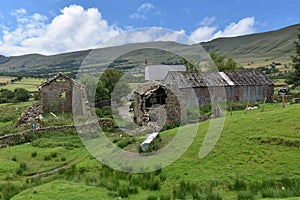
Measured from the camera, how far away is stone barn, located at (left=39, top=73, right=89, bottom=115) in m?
37.1

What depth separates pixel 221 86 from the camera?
46.0 metres

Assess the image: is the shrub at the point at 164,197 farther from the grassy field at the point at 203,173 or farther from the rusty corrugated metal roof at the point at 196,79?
the rusty corrugated metal roof at the point at 196,79

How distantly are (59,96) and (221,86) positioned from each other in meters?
24.5

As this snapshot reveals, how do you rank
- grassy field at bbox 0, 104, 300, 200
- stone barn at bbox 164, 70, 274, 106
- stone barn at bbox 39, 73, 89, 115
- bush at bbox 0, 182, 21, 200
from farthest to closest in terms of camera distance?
stone barn at bbox 164, 70, 274, 106
stone barn at bbox 39, 73, 89, 115
bush at bbox 0, 182, 21, 200
grassy field at bbox 0, 104, 300, 200

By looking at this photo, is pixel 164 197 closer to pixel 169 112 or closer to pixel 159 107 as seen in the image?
pixel 169 112

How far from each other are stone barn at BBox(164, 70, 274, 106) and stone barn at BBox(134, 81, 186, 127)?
8805 mm

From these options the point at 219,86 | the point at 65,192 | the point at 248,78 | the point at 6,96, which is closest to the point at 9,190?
the point at 65,192

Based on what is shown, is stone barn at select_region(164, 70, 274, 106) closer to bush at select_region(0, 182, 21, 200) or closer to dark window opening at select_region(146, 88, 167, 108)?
dark window opening at select_region(146, 88, 167, 108)

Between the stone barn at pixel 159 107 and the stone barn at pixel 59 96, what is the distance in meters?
8.05

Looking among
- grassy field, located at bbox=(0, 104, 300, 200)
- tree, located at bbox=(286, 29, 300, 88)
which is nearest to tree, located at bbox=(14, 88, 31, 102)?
grassy field, located at bbox=(0, 104, 300, 200)

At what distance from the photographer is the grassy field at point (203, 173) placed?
34.7 feet

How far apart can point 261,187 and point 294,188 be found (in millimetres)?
1081

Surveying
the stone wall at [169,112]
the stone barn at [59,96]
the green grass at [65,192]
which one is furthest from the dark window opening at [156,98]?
the green grass at [65,192]

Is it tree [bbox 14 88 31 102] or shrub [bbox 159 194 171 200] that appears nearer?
shrub [bbox 159 194 171 200]
